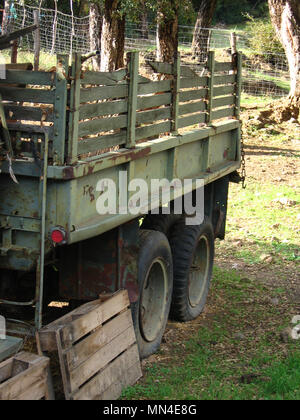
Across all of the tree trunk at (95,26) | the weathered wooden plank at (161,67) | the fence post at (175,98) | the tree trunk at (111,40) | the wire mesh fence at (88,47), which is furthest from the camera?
the wire mesh fence at (88,47)

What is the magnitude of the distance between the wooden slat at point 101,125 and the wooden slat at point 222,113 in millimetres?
1852

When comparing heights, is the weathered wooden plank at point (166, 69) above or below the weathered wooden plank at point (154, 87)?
above

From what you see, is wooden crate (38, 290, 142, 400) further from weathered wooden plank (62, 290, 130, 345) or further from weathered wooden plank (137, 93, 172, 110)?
weathered wooden plank (137, 93, 172, 110)

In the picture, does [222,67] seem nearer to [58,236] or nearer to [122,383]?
[58,236]

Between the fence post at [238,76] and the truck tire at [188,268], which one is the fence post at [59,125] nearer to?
the truck tire at [188,268]

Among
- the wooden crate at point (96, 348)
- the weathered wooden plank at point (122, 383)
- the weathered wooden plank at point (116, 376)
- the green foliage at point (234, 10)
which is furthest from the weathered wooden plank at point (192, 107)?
the green foliage at point (234, 10)

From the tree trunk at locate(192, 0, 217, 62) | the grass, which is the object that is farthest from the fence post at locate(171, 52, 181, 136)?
the tree trunk at locate(192, 0, 217, 62)

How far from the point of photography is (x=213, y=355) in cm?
552

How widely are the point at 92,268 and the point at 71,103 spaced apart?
4.11 feet

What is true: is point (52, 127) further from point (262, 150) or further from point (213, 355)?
point (262, 150)

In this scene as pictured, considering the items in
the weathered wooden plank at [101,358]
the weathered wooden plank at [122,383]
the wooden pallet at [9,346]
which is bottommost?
the weathered wooden plank at [122,383]

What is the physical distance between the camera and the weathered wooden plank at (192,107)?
5789 millimetres

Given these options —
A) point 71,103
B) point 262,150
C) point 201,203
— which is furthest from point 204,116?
point 262,150

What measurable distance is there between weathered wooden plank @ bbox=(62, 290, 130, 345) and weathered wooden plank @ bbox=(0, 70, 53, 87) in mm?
1442
